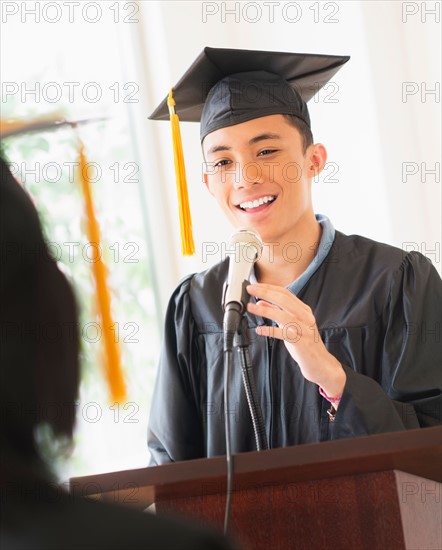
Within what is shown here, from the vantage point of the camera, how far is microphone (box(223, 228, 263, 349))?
5.33 ft

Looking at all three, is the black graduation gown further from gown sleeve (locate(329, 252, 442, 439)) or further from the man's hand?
the man's hand

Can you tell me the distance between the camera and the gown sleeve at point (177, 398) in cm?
241

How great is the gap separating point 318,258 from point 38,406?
1759 millimetres

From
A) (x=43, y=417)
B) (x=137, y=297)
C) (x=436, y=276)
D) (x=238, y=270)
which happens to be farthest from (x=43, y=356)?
(x=137, y=297)

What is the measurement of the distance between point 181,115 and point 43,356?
6.97 feet

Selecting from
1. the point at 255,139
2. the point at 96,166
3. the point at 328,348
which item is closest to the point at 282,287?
the point at 328,348

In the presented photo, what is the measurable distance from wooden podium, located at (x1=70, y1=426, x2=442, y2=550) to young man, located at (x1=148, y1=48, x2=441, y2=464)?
503 millimetres

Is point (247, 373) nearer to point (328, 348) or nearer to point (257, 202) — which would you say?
point (328, 348)

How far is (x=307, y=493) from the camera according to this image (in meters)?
1.61

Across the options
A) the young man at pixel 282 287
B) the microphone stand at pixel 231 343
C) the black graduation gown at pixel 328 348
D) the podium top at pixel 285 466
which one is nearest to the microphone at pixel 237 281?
the microphone stand at pixel 231 343

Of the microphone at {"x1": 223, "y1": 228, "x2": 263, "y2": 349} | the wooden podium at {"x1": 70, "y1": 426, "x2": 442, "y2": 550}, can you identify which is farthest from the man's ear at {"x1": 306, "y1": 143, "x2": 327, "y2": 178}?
the wooden podium at {"x1": 70, "y1": 426, "x2": 442, "y2": 550}

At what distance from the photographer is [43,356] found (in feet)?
2.49

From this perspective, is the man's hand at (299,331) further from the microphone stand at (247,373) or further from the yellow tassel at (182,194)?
the yellow tassel at (182,194)

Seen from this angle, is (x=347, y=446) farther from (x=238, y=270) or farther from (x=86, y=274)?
(x=86, y=274)
